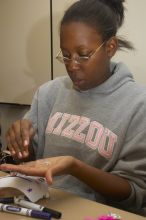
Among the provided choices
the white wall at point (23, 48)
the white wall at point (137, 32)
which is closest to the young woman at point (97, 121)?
the white wall at point (137, 32)

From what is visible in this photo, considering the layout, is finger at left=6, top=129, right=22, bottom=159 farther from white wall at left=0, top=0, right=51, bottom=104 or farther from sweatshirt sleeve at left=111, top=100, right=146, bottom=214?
white wall at left=0, top=0, right=51, bottom=104

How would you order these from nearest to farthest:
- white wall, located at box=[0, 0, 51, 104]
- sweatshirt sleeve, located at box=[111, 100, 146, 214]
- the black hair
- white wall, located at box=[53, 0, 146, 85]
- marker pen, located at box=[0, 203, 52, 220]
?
Answer: marker pen, located at box=[0, 203, 52, 220] → sweatshirt sleeve, located at box=[111, 100, 146, 214] → the black hair → white wall, located at box=[53, 0, 146, 85] → white wall, located at box=[0, 0, 51, 104]

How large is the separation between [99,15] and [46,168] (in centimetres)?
59

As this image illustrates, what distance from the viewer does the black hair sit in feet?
3.62

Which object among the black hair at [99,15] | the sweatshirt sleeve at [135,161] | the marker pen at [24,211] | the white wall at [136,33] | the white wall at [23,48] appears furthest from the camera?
the white wall at [23,48]

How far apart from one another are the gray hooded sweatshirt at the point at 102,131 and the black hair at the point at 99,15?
16 cm

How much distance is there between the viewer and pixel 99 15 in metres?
1.13

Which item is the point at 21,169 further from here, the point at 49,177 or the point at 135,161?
the point at 135,161

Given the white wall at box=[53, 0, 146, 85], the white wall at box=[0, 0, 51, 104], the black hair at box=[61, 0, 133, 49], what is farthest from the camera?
the white wall at box=[0, 0, 51, 104]

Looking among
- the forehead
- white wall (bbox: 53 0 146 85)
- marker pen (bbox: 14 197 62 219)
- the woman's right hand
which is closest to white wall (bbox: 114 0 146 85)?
white wall (bbox: 53 0 146 85)

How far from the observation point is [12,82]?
8.30ft

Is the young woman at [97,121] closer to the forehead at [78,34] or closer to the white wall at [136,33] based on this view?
the forehead at [78,34]

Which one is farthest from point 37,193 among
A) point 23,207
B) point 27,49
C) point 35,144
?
point 27,49

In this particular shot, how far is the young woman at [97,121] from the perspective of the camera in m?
0.99
